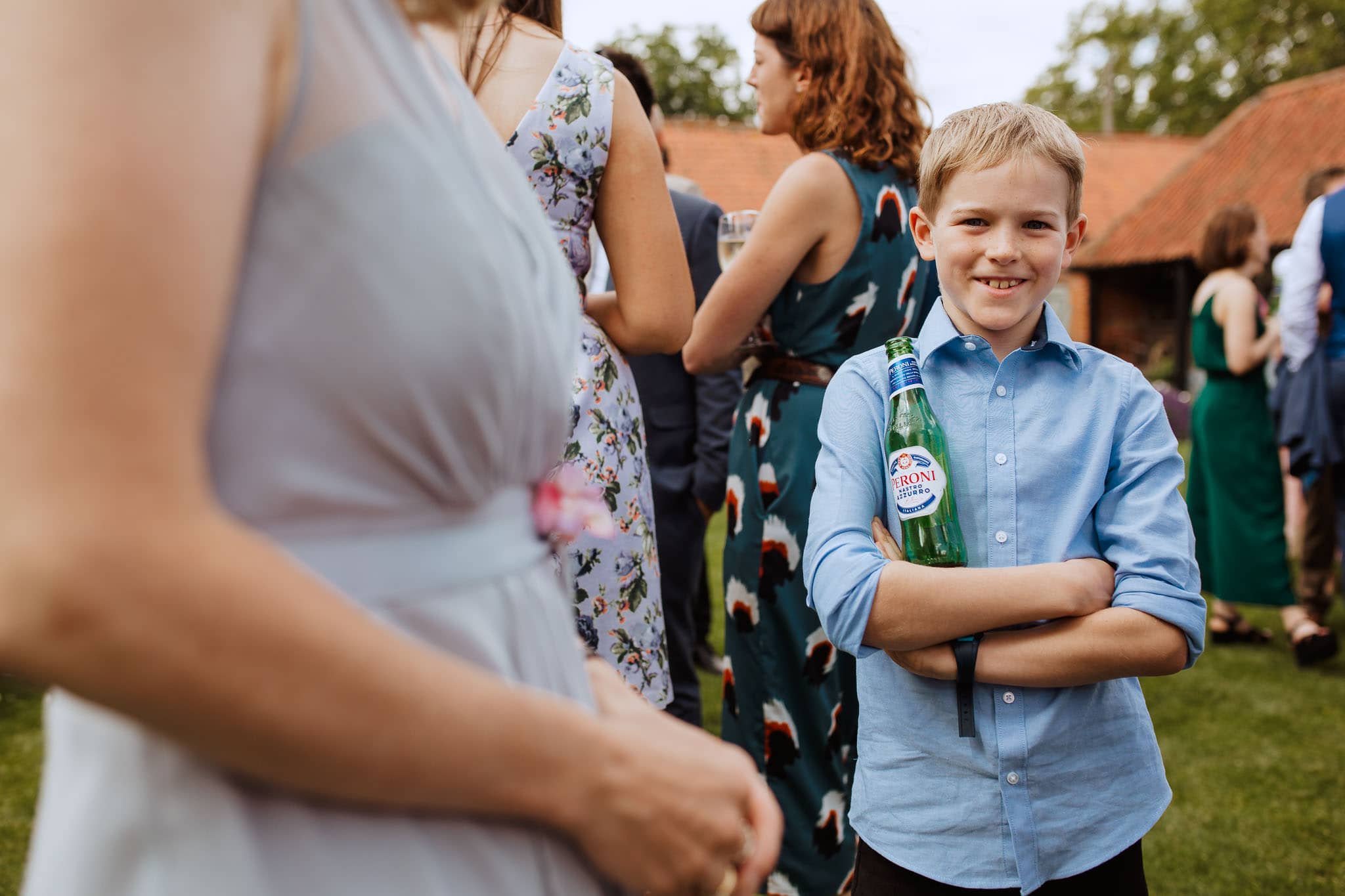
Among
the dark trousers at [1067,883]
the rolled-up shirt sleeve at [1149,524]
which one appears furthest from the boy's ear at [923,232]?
the dark trousers at [1067,883]

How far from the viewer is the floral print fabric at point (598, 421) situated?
199cm

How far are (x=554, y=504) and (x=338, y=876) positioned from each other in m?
0.33

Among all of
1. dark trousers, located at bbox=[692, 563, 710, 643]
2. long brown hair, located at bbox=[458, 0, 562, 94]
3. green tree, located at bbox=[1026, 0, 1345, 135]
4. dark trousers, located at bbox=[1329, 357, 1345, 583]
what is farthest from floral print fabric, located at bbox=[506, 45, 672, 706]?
green tree, located at bbox=[1026, 0, 1345, 135]

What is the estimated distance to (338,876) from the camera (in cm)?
74

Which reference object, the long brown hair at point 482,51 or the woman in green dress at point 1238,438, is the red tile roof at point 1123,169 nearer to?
the woman in green dress at point 1238,438

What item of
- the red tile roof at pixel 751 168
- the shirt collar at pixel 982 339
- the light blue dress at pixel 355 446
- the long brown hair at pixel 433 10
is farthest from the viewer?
the red tile roof at pixel 751 168

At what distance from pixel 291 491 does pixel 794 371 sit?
227 cm

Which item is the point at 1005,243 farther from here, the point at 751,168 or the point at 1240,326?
the point at 751,168

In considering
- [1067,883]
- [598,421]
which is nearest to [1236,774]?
[1067,883]

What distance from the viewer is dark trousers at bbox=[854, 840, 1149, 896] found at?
1770 millimetres

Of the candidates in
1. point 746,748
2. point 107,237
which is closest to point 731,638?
point 746,748

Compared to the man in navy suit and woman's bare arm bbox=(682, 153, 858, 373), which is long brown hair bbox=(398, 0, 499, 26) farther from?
the man in navy suit

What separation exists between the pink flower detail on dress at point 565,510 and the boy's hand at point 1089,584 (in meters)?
0.99

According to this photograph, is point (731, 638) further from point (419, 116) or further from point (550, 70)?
point (419, 116)
